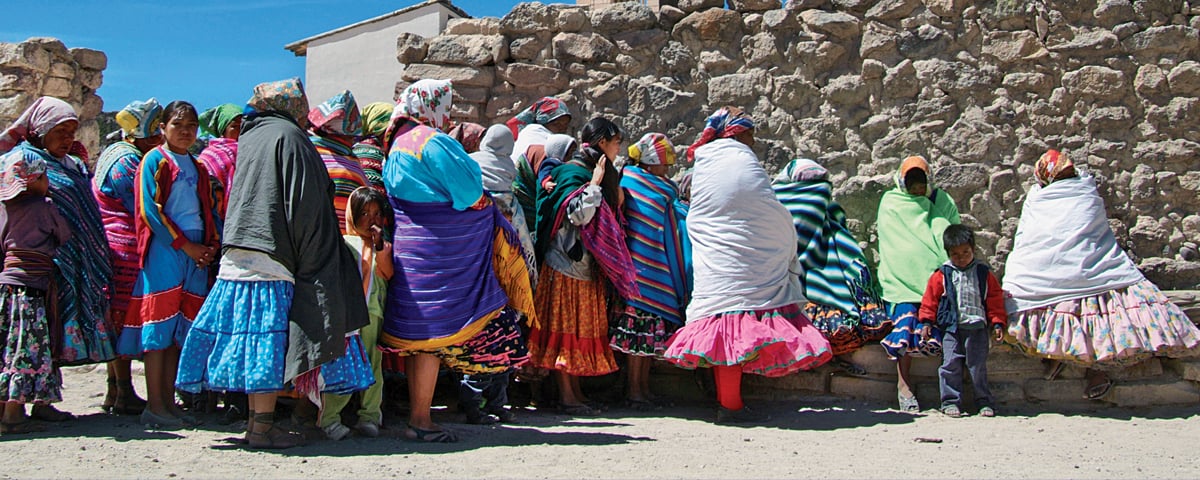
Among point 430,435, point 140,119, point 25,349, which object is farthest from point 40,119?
point 430,435

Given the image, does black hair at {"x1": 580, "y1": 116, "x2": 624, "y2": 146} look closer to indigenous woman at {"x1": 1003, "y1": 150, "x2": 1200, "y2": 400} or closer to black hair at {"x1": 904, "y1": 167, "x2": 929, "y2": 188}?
black hair at {"x1": 904, "y1": 167, "x2": 929, "y2": 188}

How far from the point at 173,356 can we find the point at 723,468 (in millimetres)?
2370

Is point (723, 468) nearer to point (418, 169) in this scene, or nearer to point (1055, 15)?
point (418, 169)

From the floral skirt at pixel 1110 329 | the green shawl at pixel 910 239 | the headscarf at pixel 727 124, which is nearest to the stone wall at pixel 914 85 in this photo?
the green shawl at pixel 910 239

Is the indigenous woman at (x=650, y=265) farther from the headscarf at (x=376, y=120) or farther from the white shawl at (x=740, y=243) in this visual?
the headscarf at (x=376, y=120)

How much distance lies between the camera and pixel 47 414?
13.9ft

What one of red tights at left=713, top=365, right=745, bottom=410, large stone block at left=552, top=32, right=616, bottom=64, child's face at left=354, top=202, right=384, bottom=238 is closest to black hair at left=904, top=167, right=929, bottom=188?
red tights at left=713, top=365, right=745, bottom=410

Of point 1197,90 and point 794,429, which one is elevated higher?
point 1197,90

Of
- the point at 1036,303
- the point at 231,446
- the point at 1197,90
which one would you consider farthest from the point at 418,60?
the point at 1197,90

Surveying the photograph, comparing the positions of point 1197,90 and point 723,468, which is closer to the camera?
point 723,468

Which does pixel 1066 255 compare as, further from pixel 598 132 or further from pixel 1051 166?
pixel 598 132

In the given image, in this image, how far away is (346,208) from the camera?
4102 mm

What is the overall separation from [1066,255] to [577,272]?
7.95 ft

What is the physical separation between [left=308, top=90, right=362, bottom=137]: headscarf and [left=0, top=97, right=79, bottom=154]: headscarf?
103cm
